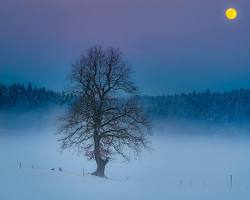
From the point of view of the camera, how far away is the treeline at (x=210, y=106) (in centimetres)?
17688

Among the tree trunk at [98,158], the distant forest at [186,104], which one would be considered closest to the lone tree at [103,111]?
the tree trunk at [98,158]

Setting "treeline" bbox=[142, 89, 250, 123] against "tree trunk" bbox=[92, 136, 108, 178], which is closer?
"tree trunk" bbox=[92, 136, 108, 178]

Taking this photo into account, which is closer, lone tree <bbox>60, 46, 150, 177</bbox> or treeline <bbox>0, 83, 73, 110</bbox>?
lone tree <bbox>60, 46, 150, 177</bbox>

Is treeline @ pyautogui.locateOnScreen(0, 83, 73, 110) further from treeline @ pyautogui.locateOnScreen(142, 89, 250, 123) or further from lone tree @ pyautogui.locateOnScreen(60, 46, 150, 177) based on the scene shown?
lone tree @ pyautogui.locateOnScreen(60, 46, 150, 177)

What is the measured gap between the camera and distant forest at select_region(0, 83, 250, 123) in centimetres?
16362

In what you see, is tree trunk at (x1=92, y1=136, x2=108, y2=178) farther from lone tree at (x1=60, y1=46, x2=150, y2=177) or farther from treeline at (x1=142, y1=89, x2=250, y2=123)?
treeline at (x1=142, y1=89, x2=250, y2=123)

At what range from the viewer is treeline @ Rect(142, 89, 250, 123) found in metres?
177

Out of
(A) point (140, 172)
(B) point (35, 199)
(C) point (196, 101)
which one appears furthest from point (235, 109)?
(B) point (35, 199)

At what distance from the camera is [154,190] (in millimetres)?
28031

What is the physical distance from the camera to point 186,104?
608ft

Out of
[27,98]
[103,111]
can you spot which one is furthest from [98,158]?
[27,98]

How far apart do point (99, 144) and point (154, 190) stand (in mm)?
6383

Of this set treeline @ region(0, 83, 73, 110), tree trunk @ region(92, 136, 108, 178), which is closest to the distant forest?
treeline @ region(0, 83, 73, 110)

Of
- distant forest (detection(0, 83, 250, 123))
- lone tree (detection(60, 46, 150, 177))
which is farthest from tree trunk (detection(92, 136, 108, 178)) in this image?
distant forest (detection(0, 83, 250, 123))
